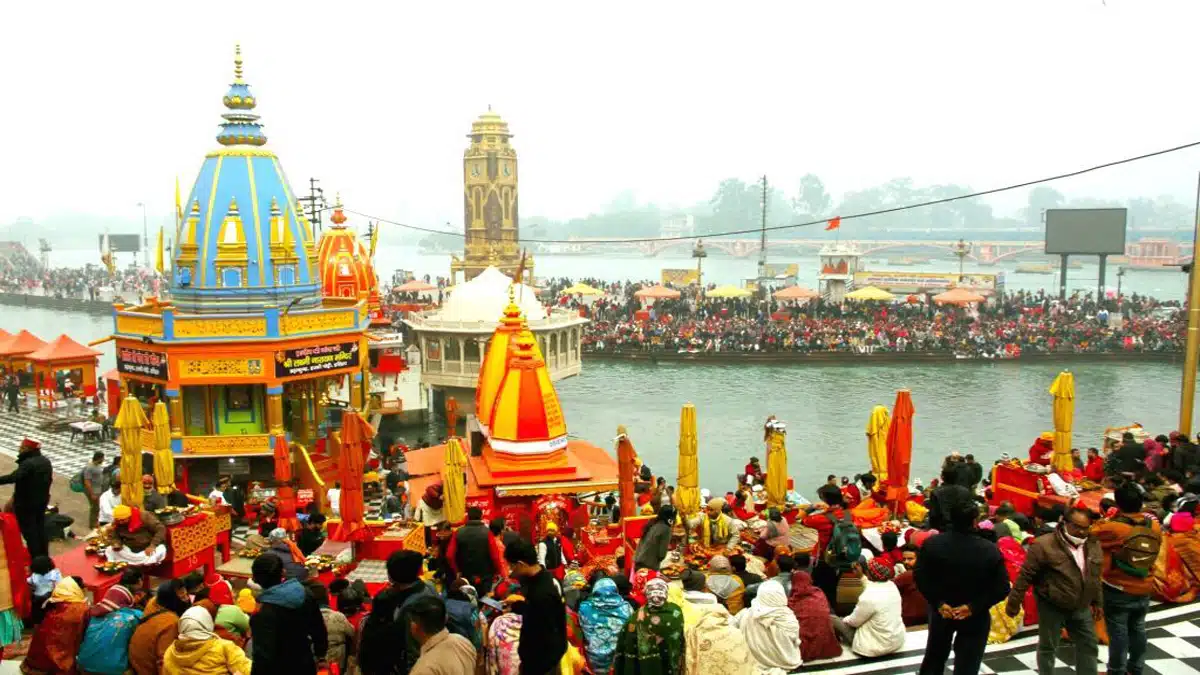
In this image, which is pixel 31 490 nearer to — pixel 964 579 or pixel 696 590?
pixel 696 590

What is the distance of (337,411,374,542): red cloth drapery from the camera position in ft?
35.6

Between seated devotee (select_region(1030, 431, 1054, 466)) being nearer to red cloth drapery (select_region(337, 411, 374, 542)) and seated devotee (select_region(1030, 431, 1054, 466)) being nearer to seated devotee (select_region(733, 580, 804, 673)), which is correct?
seated devotee (select_region(733, 580, 804, 673))

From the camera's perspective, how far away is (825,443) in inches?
930

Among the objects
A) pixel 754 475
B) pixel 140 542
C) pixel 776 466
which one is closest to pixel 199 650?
pixel 140 542

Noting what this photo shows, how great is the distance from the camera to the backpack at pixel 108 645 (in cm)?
642

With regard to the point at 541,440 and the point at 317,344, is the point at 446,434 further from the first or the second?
the point at 541,440

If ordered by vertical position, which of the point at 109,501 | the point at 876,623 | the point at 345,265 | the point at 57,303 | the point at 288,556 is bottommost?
the point at 57,303

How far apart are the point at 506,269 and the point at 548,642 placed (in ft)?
153

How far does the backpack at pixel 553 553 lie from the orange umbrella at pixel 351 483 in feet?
6.20

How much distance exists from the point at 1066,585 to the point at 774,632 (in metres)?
1.93

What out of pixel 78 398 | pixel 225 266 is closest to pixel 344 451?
pixel 225 266

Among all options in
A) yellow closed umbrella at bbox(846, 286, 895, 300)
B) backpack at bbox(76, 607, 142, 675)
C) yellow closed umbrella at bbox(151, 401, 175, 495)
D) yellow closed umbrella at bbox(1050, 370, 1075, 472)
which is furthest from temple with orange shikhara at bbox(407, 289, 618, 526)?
yellow closed umbrella at bbox(846, 286, 895, 300)

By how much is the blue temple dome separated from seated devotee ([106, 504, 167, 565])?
9.37 metres

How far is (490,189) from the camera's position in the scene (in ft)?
173
